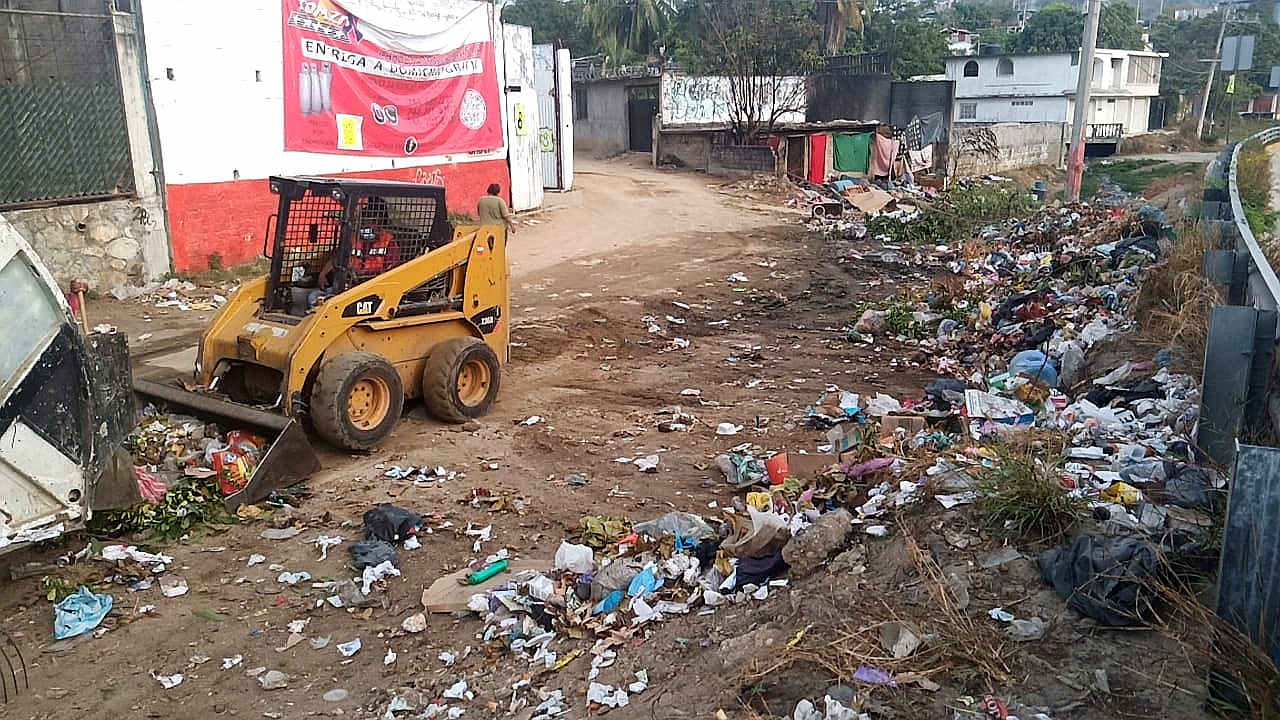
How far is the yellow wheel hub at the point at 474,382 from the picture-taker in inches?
306

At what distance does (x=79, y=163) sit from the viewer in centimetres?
1166

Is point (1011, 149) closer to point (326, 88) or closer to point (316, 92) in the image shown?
point (326, 88)

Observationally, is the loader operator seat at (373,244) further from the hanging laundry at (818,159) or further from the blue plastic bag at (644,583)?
the hanging laundry at (818,159)

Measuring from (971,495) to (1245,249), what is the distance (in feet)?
10.3

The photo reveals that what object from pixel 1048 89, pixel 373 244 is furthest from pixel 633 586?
pixel 1048 89

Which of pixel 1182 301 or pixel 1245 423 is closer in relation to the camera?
pixel 1245 423

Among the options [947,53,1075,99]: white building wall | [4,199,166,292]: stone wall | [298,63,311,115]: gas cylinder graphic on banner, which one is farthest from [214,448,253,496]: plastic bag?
[947,53,1075,99]: white building wall

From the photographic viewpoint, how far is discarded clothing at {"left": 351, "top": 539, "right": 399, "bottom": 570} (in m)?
5.32

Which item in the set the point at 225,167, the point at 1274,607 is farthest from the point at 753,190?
the point at 1274,607

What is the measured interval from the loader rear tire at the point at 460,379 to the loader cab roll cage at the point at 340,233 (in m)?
0.77

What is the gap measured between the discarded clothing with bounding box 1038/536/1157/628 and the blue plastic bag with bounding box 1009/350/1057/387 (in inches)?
150

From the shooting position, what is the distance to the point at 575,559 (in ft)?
16.1

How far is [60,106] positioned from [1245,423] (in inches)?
480

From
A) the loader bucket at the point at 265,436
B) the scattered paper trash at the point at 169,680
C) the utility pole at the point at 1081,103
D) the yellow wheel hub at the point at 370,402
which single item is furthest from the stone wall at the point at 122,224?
the utility pole at the point at 1081,103
